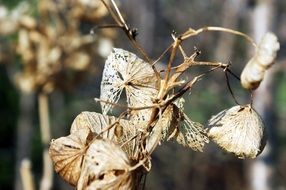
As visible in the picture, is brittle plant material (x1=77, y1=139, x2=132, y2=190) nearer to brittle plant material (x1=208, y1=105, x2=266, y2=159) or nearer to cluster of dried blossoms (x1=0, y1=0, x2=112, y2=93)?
brittle plant material (x1=208, y1=105, x2=266, y2=159)

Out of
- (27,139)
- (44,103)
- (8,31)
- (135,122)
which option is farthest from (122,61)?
(27,139)

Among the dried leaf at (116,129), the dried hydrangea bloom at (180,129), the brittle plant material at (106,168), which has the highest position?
the dried hydrangea bloom at (180,129)

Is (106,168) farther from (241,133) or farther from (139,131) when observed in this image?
(241,133)

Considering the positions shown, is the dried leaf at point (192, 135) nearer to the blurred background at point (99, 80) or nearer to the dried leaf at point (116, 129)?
the dried leaf at point (116, 129)

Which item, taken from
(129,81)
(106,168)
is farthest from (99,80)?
(106,168)

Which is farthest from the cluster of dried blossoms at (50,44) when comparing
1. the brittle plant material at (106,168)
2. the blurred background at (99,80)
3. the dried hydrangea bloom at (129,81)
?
the brittle plant material at (106,168)

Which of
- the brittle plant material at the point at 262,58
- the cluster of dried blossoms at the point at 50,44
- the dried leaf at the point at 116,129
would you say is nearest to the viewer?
the brittle plant material at the point at 262,58
